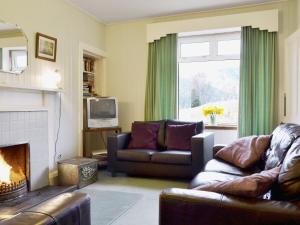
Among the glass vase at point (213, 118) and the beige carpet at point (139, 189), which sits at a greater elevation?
the glass vase at point (213, 118)

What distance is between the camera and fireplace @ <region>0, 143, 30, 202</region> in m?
2.69

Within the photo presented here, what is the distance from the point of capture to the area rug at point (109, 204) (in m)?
2.44

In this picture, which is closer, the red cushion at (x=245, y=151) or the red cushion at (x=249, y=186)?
the red cushion at (x=249, y=186)

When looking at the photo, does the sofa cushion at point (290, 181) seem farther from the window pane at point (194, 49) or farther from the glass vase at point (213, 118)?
the window pane at point (194, 49)

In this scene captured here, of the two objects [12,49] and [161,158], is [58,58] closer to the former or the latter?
[12,49]

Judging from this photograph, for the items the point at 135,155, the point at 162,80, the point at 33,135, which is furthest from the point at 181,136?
the point at 33,135

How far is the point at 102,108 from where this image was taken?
4359mm

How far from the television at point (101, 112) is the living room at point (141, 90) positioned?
0.44 ft

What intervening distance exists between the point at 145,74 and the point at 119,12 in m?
1.13

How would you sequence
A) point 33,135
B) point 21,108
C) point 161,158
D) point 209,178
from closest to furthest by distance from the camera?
point 209,178, point 21,108, point 33,135, point 161,158

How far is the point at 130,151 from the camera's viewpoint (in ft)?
12.4

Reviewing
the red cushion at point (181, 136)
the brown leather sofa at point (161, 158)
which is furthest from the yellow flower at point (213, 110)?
the red cushion at point (181, 136)

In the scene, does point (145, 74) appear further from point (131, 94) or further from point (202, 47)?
point (202, 47)

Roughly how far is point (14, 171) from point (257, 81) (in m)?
3.54
